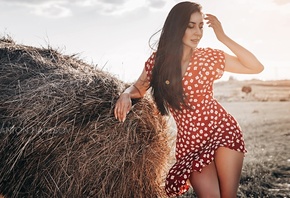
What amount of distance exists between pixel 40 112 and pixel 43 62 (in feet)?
3.15

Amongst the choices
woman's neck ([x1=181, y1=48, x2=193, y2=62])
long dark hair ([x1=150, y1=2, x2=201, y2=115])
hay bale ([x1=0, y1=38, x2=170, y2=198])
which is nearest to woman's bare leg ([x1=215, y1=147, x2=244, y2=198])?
long dark hair ([x1=150, y1=2, x2=201, y2=115])

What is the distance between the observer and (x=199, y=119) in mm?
3480

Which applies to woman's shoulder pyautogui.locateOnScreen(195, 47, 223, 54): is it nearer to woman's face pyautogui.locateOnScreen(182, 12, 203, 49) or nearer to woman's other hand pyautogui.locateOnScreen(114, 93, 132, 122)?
woman's face pyautogui.locateOnScreen(182, 12, 203, 49)

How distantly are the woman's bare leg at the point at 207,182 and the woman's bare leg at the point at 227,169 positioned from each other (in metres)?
0.06

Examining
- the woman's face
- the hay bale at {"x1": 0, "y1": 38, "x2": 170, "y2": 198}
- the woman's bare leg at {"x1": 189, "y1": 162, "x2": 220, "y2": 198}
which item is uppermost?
the woman's face

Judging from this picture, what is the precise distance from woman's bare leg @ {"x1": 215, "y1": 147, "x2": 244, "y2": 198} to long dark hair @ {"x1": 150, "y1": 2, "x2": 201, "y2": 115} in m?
0.52

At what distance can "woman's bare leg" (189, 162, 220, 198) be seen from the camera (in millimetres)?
3246

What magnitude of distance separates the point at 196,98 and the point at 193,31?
532 mm

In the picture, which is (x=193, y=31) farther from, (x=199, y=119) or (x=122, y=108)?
(x=122, y=108)

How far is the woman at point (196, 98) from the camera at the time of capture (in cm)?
333

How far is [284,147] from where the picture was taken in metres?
7.89

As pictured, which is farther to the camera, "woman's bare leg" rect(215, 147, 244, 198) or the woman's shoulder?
the woman's shoulder

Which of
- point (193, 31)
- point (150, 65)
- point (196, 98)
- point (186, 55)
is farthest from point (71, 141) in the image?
point (193, 31)

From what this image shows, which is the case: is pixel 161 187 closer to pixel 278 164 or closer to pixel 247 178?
pixel 247 178
